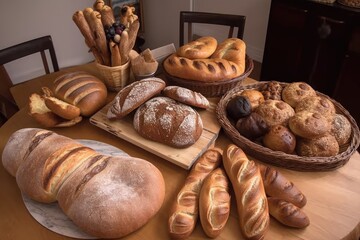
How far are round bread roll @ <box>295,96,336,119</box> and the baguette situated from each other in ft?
1.26

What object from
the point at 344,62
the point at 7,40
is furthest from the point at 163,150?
the point at 7,40

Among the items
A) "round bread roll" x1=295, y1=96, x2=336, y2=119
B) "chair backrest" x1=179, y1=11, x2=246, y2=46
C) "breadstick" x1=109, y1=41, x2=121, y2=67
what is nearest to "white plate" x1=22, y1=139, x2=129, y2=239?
"breadstick" x1=109, y1=41, x2=121, y2=67

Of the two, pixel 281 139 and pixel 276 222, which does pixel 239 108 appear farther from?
pixel 276 222

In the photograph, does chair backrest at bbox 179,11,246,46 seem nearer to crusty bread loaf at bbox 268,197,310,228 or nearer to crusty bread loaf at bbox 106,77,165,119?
crusty bread loaf at bbox 106,77,165,119

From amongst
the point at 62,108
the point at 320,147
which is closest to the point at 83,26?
the point at 62,108

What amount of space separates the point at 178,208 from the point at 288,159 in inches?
15.4

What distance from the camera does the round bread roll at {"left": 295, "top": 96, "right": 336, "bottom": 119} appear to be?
1.04 metres

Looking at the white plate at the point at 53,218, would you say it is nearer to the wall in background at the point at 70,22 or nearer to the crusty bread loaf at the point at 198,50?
the crusty bread loaf at the point at 198,50

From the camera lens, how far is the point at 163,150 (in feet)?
3.27

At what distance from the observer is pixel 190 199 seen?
2.65ft

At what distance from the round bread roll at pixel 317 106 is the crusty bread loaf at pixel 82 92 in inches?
30.8

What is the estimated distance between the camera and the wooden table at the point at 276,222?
78cm

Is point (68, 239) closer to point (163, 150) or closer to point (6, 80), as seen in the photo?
point (163, 150)

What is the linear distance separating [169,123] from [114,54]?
15.7 inches
